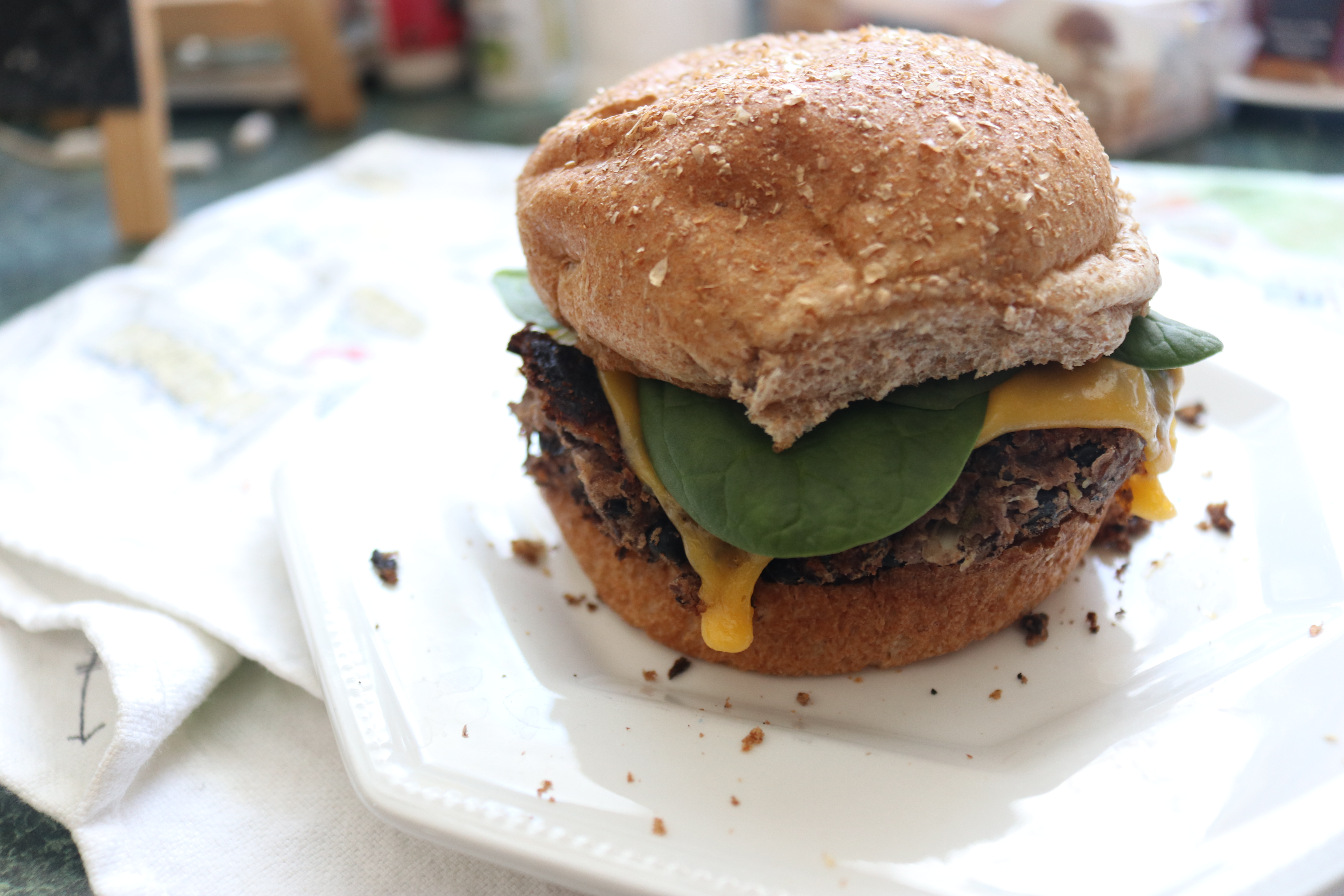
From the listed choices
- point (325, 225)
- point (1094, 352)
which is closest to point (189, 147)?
point (325, 225)

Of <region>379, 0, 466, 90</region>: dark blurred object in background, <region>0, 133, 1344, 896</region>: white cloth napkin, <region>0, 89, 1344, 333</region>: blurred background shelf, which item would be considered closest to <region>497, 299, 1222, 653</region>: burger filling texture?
<region>0, 133, 1344, 896</region>: white cloth napkin

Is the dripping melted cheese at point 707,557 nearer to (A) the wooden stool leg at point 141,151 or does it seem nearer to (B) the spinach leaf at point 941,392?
(B) the spinach leaf at point 941,392

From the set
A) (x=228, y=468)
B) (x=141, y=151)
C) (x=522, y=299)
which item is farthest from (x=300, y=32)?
(x=522, y=299)

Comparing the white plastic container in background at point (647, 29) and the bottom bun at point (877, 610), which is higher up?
the white plastic container in background at point (647, 29)

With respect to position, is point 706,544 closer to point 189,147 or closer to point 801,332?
point 801,332

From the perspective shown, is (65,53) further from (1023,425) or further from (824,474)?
(1023,425)

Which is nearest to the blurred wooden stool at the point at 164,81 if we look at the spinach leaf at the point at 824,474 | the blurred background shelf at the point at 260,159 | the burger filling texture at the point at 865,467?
the blurred background shelf at the point at 260,159
